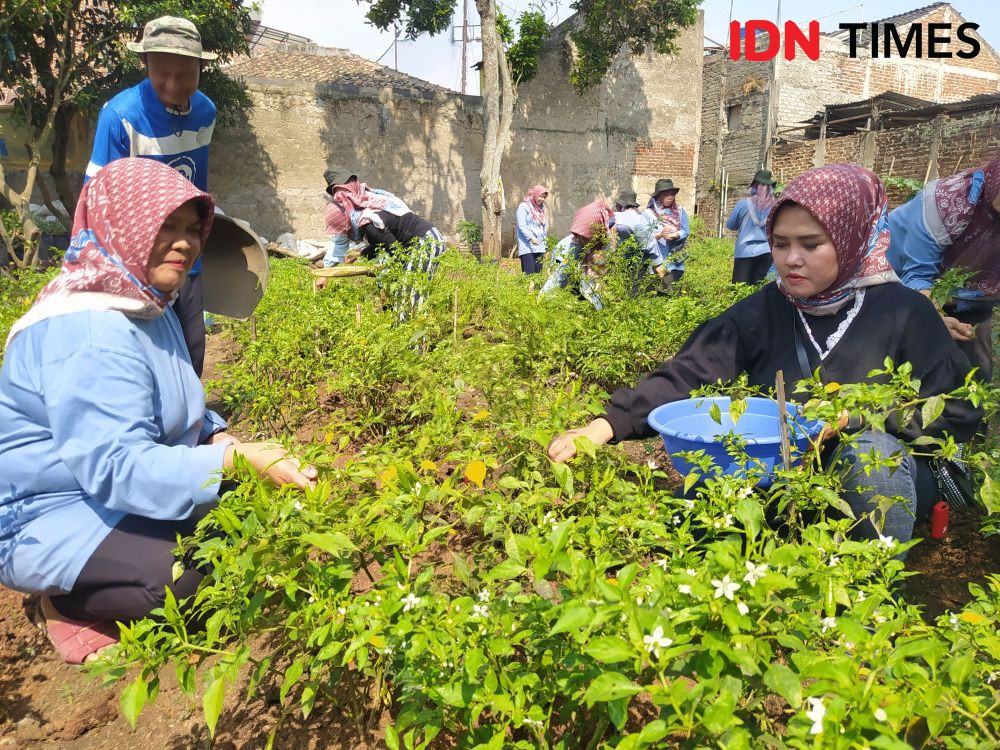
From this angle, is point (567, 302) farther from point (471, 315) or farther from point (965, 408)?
point (965, 408)

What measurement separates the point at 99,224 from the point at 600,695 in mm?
1639

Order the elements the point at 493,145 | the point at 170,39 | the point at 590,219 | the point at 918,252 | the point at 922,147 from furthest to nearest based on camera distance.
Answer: the point at 922,147
the point at 493,145
the point at 590,219
the point at 918,252
the point at 170,39

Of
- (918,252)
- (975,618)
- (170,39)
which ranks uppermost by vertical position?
(170,39)

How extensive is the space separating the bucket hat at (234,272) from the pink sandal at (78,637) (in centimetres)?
120

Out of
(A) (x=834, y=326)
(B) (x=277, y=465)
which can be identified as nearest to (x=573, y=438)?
(B) (x=277, y=465)

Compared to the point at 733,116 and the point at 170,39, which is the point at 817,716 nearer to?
the point at 170,39

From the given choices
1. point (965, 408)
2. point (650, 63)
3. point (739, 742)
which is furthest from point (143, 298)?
point (650, 63)

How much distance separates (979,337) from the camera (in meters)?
3.02

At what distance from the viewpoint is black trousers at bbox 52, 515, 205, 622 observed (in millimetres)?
1754

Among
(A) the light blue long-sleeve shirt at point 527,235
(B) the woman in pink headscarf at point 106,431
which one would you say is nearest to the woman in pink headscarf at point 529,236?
(A) the light blue long-sleeve shirt at point 527,235

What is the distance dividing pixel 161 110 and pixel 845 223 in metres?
2.77

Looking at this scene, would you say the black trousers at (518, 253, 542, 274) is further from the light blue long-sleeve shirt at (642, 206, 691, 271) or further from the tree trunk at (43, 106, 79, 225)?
the tree trunk at (43, 106, 79, 225)

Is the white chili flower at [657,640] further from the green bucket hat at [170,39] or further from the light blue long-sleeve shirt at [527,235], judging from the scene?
the light blue long-sleeve shirt at [527,235]

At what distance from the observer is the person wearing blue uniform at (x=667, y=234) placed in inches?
263
